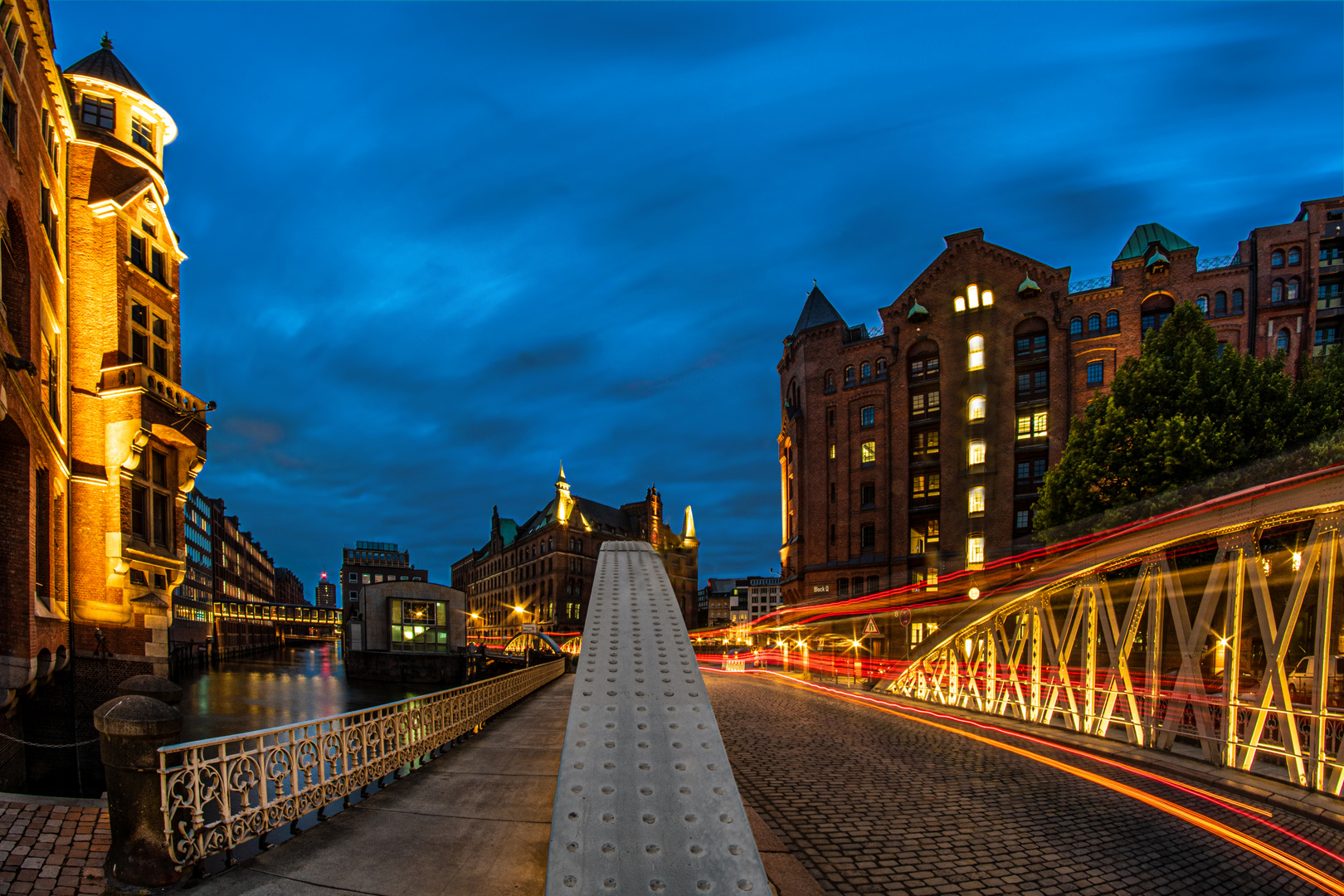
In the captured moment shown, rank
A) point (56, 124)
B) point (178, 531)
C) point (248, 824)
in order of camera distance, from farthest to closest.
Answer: point (178, 531) → point (56, 124) → point (248, 824)

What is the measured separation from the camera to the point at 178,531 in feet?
63.1

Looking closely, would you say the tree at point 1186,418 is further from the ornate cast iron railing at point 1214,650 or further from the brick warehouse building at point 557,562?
the brick warehouse building at point 557,562

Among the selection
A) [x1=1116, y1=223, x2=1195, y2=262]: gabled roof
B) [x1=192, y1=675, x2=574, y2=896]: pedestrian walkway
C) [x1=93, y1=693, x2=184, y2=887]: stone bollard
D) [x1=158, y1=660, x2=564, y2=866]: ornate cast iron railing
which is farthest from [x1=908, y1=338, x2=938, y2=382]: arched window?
[x1=93, y1=693, x2=184, y2=887]: stone bollard

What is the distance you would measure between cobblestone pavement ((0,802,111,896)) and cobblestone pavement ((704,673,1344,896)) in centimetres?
548

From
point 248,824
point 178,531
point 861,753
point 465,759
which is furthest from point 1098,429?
point 178,531

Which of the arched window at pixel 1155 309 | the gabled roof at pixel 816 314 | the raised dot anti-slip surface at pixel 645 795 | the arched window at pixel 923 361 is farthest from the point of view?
the gabled roof at pixel 816 314

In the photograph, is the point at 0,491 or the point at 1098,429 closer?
the point at 0,491

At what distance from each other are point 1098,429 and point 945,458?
22.4 metres

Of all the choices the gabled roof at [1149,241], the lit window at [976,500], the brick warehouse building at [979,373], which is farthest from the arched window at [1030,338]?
the lit window at [976,500]

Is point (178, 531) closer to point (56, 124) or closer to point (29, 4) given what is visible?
point (56, 124)

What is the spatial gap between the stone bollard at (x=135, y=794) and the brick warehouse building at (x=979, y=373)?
42.8 m

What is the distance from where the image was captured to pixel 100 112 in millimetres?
18016

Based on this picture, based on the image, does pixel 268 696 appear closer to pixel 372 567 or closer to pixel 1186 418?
pixel 1186 418

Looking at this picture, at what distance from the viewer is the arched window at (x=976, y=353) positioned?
4272cm
